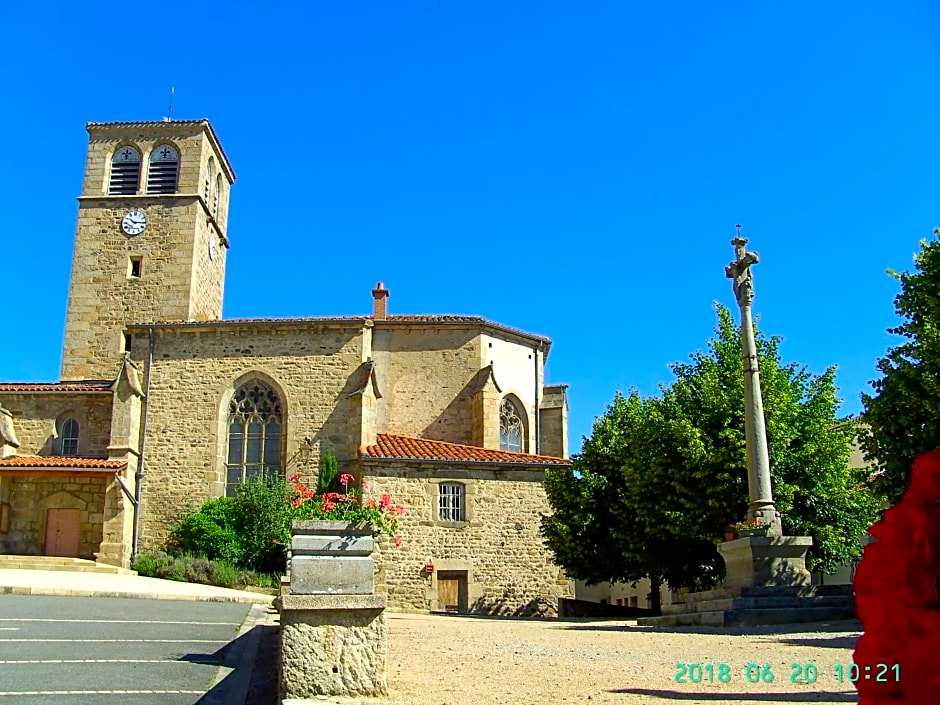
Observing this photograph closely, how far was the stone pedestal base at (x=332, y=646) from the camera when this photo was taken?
5453 mm

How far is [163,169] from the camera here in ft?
118

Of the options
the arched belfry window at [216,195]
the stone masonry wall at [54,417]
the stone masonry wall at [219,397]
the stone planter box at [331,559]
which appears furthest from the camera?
the arched belfry window at [216,195]

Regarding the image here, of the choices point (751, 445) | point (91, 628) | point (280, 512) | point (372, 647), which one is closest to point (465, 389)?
point (280, 512)

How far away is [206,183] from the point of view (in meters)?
36.8

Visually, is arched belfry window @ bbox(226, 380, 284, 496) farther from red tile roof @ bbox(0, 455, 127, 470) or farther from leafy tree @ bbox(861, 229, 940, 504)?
leafy tree @ bbox(861, 229, 940, 504)

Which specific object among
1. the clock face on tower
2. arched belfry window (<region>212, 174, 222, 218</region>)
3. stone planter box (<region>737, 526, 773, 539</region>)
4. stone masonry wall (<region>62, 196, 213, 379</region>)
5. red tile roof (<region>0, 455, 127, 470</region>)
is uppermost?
arched belfry window (<region>212, 174, 222, 218</region>)

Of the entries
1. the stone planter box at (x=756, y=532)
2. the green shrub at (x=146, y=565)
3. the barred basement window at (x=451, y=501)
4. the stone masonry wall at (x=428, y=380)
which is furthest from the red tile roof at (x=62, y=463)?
the stone planter box at (x=756, y=532)

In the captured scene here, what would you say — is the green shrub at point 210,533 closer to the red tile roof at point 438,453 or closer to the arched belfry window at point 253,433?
the arched belfry window at point 253,433

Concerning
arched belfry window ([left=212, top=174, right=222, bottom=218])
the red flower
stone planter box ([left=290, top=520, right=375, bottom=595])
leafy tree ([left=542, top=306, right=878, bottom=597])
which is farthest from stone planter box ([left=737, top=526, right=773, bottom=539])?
arched belfry window ([left=212, top=174, right=222, bottom=218])

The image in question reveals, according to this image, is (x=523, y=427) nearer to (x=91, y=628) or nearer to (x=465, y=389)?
(x=465, y=389)

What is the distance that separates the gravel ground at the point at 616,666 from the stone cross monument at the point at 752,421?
9.20 feet

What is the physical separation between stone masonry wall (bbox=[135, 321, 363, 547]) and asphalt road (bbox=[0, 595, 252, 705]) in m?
13.1

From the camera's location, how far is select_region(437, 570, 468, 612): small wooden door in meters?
24.5

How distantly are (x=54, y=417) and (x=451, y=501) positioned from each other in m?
14.2
